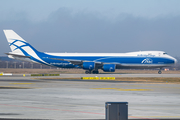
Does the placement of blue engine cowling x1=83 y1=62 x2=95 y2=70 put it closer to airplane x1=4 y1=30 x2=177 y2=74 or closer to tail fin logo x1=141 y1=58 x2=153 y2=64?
airplane x1=4 y1=30 x2=177 y2=74

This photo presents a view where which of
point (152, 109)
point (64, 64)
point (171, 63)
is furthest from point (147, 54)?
point (152, 109)

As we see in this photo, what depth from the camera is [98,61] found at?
74.8 meters

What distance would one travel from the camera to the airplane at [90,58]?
7375 cm

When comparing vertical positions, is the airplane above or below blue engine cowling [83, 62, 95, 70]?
above

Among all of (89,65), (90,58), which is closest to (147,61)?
(90,58)

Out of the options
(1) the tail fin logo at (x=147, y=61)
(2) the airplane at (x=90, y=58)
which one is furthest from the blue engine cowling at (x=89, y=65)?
(1) the tail fin logo at (x=147, y=61)

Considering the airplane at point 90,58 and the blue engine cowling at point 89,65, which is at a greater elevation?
the airplane at point 90,58

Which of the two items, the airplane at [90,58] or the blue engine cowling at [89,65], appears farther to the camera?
the airplane at [90,58]

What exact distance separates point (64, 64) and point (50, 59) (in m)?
3.55

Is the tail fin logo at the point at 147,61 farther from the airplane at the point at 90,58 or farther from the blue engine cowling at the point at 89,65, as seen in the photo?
the blue engine cowling at the point at 89,65

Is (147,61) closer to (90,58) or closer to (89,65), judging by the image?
(90,58)

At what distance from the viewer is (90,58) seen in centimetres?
7488

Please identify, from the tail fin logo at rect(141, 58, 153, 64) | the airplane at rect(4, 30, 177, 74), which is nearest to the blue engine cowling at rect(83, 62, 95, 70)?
the airplane at rect(4, 30, 177, 74)

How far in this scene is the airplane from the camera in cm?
7375
